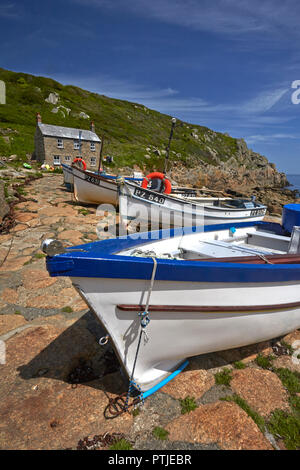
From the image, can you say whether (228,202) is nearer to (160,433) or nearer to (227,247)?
(227,247)

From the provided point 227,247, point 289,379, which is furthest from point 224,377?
point 227,247

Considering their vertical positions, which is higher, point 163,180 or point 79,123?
point 79,123

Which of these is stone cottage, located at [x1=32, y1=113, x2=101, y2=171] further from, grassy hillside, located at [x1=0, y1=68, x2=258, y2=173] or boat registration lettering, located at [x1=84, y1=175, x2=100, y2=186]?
boat registration lettering, located at [x1=84, y1=175, x2=100, y2=186]

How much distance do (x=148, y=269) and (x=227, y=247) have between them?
110 inches

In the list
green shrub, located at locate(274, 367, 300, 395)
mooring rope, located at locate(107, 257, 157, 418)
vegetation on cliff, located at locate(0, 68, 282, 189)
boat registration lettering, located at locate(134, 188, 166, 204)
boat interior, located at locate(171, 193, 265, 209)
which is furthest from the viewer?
vegetation on cliff, located at locate(0, 68, 282, 189)

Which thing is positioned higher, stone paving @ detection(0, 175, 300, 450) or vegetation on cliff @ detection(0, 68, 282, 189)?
vegetation on cliff @ detection(0, 68, 282, 189)

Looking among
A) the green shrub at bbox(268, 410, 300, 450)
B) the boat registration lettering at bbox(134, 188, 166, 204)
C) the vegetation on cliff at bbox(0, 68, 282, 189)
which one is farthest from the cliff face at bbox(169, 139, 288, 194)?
the green shrub at bbox(268, 410, 300, 450)

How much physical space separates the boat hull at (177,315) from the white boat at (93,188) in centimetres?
978

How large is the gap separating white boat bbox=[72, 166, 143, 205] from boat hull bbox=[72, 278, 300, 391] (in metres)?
9.78

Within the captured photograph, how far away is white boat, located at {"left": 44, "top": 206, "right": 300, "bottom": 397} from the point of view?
8.78 ft

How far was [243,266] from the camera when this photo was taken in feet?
9.98

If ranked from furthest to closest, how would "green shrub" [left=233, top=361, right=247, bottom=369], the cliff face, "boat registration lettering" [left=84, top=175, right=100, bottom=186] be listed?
the cliff face < "boat registration lettering" [left=84, top=175, right=100, bottom=186] < "green shrub" [left=233, top=361, right=247, bottom=369]

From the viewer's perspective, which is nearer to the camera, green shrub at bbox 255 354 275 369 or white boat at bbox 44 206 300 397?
white boat at bbox 44 206 300 397

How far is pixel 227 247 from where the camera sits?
4.99 m
